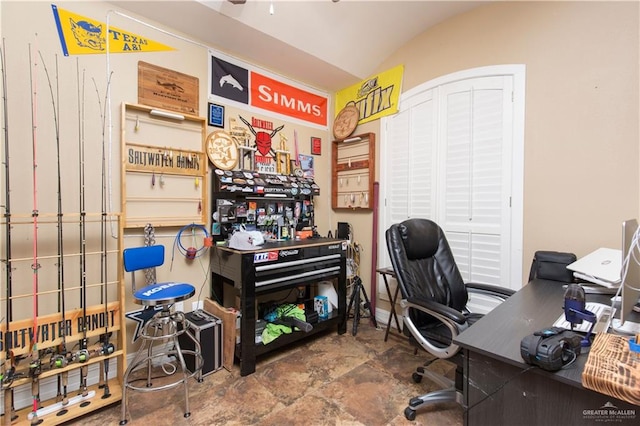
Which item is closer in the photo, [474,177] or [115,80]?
[115,80]

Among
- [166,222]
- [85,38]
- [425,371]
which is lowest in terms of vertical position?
[425,371]

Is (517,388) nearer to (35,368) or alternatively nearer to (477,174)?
(477,174)

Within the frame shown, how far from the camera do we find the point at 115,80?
6.85 feet

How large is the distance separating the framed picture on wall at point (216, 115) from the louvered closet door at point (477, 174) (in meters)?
1.99

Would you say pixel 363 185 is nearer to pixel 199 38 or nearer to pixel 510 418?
pixel 199 38

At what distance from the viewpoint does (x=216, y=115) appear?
2578 millimetres

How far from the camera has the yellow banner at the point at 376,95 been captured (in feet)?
9.59

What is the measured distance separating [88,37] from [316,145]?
7.01ft

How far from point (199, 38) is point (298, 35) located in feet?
2.78

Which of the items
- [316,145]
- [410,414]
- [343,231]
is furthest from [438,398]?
[316,145]

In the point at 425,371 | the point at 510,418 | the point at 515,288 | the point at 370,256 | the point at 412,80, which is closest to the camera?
the point at 510,418

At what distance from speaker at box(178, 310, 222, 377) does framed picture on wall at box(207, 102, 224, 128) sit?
166cm

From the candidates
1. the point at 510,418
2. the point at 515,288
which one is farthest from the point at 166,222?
the point at 515,288

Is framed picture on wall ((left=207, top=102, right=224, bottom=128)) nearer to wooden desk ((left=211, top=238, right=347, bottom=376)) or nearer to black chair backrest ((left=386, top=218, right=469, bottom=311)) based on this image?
wooden desk ((left=211, top=238, right=347, bottom=376))
